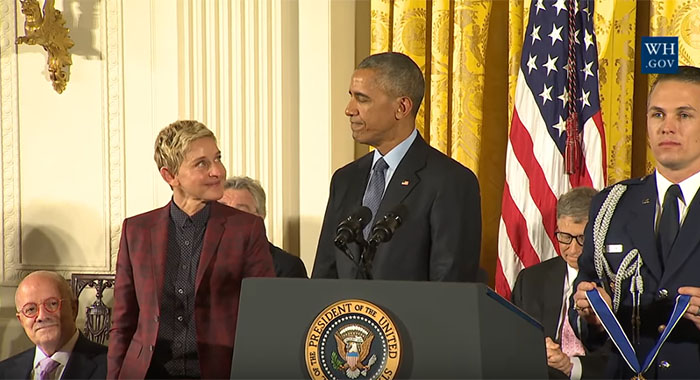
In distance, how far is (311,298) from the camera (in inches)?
83.5

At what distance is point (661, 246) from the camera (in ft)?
8.93

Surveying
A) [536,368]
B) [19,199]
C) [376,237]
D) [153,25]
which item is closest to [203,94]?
[153,25]

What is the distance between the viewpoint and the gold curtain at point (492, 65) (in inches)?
195

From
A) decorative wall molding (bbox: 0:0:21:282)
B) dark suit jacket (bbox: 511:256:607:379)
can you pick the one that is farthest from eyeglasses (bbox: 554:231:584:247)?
decorative wall molding (bbox: 0:0:21:282)

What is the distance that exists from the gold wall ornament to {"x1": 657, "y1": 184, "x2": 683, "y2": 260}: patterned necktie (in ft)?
11.9

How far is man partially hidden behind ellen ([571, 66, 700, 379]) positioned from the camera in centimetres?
264

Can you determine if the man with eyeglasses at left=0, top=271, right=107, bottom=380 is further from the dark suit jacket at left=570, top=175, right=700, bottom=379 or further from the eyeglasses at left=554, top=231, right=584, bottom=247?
the dark suit jacket at left=570, top=175, right=700, bottom=379

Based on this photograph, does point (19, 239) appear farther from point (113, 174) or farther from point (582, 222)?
point (582, 222)

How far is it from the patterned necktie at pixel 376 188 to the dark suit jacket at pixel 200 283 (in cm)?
39

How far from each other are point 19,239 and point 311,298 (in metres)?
3.81

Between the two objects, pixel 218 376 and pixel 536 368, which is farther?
pixel 218 376

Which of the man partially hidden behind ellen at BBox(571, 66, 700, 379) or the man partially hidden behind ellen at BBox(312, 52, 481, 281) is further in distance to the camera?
Answer: the man partially hidden behind ellen at BBox(312, 52, 481, 281)

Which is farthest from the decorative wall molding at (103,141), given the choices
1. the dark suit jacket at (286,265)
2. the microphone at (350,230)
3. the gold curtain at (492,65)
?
the microphone at (350,230)

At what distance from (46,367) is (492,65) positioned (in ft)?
9.34
